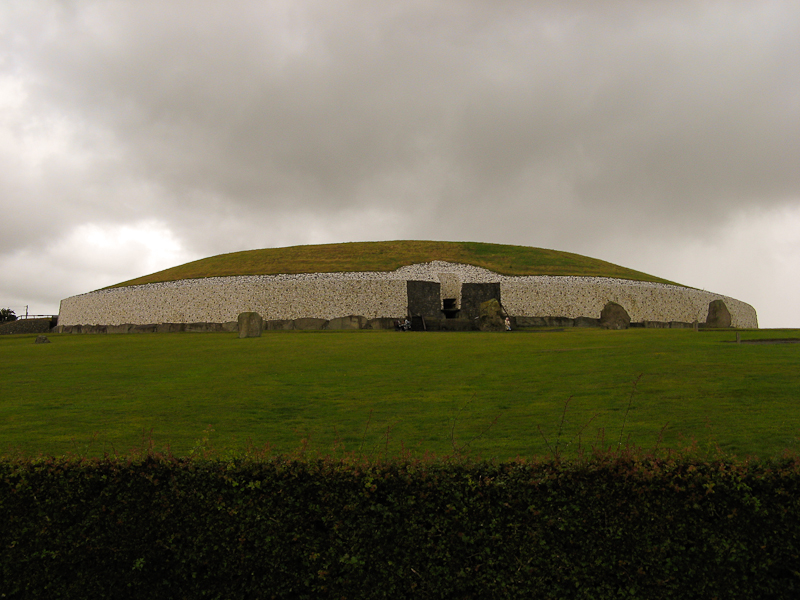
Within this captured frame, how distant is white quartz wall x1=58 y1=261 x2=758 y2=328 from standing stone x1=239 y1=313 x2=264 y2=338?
41.1ft

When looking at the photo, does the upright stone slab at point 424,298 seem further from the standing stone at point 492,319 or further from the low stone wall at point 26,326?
the low stone wall at point 26,326

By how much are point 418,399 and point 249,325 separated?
15839mm

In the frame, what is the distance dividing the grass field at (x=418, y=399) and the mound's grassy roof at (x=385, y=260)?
26165 millimetres

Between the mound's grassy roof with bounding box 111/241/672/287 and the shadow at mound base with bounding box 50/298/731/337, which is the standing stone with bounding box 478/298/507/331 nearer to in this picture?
the shadow at mound base with bounding box 50/298/731/337

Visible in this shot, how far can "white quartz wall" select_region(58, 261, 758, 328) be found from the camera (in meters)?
37.8

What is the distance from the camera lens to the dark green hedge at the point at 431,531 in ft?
15.6

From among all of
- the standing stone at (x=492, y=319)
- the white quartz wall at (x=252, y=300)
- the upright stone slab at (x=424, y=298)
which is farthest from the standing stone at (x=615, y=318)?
the white quartz wall at (x=252, y=300)

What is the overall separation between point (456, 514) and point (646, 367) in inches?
352

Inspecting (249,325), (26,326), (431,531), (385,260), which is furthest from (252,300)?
(431,531)

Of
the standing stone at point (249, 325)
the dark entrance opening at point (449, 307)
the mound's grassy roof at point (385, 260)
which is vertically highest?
the mound's grassy roof at point (385, 260)

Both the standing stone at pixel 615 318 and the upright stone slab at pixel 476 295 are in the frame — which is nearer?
the standing stone at pixel 615 318

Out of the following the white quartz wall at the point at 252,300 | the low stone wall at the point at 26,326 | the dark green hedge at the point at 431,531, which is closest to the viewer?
the dark green hedge at the point at 431,531

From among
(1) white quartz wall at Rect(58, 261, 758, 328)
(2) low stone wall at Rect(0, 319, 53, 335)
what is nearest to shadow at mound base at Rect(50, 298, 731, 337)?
(1) white quartz wall at Rect(58, 261, 758, 328)

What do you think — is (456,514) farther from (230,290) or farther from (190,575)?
(230,290)
